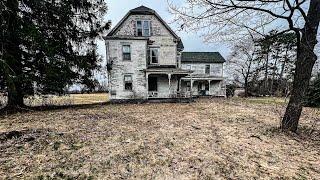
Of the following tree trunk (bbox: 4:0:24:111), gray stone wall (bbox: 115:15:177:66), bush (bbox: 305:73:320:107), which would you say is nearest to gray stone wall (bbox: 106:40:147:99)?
gray stone wall (bbox: 115:15:177:66)

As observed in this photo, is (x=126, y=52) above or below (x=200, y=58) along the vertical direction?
below

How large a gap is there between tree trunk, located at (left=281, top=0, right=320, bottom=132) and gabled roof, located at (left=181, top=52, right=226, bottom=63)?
28.4 m

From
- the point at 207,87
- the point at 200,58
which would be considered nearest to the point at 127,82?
the point at 200,58

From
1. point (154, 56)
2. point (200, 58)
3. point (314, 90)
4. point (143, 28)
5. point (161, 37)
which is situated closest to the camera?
point (314, 90)

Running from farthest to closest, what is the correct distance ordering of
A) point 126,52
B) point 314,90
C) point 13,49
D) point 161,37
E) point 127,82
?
point 161,37 → point 127,82 → point 126,52 → point 314,90 → point 13,49

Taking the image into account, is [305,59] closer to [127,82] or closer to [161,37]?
[161,37]

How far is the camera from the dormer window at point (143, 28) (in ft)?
73.2

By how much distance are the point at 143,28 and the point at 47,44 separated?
1077 cm

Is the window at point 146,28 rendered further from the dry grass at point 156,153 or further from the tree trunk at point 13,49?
the dry grass at point 156,153

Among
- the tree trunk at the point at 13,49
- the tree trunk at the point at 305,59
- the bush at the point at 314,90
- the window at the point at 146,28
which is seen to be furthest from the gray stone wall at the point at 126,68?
the tree trunk at the point at 305,59

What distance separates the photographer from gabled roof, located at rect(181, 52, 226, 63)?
36897 mm

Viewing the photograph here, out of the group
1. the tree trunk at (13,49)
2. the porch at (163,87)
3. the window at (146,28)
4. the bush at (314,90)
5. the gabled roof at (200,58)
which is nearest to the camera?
the tree trunk at (13,49)

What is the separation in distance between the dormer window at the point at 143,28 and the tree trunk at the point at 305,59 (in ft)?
51.8

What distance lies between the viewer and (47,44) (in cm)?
1326
